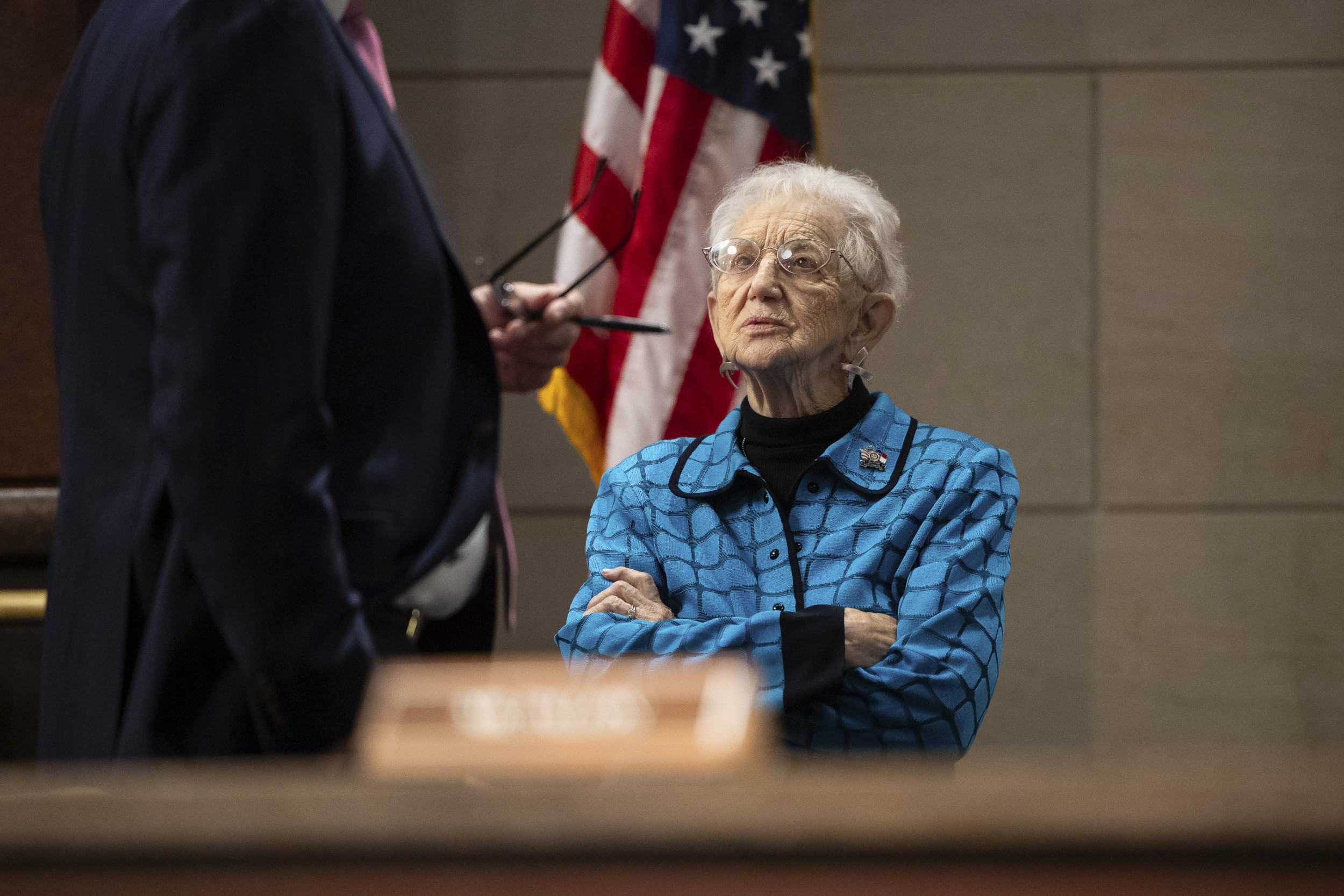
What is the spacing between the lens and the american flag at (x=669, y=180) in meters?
2.65

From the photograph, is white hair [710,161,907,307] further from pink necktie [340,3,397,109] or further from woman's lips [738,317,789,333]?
pink necktie [340,3,397,109]

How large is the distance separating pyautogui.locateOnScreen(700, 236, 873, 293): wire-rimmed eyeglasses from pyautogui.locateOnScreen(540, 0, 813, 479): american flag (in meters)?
0.63

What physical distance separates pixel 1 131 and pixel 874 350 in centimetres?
238

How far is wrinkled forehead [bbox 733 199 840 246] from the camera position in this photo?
1.99 m

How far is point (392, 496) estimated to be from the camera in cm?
107

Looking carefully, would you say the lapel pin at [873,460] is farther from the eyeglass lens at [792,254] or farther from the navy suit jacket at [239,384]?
the navy suit jacket at [239,384]

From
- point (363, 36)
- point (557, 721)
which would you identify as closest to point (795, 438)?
point (363, 36)

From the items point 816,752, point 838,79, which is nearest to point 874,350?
point 838,79

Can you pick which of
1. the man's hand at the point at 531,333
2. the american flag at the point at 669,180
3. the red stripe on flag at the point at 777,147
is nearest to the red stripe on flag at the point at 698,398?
the american flag at the point at 669,180

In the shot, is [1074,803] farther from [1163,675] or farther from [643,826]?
[1163,675]

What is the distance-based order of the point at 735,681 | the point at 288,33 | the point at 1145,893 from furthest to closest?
→ 1. the point at 288,33
2. the point at 735,681
3. the point at 1145,893

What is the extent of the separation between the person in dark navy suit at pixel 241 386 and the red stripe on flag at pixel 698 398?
1478mm

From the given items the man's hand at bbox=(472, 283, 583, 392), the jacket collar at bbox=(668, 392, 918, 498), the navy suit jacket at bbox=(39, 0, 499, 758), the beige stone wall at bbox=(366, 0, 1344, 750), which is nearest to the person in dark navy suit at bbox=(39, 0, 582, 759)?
the navy suit jacket at bbox=(39, 0, 499, 758)

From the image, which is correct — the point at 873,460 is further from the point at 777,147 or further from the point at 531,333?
the point at 777,147
